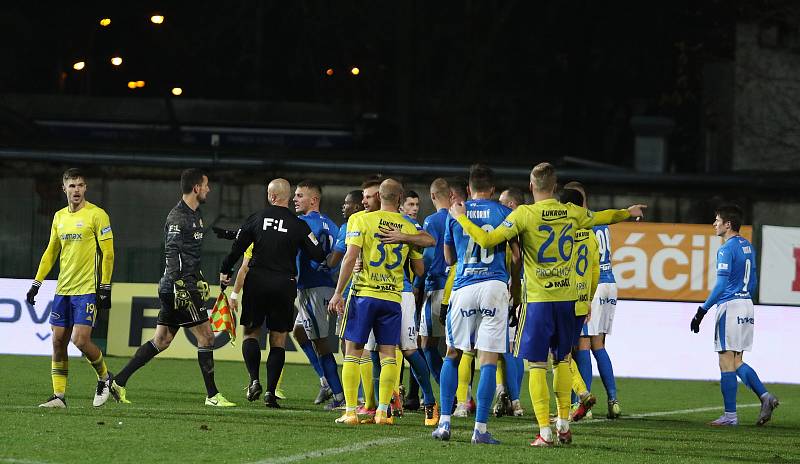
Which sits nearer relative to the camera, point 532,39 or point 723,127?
point 723,127

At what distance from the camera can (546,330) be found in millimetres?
9906

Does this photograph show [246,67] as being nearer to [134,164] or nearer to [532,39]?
[532,39]

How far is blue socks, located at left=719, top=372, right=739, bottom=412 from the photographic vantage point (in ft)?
41.7

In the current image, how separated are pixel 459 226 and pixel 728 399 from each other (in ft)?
12.6

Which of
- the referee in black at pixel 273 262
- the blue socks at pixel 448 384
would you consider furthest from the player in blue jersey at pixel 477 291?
the referee in black at pixel 273 262

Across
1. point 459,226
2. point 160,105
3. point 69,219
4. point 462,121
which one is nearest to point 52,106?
point 160,105

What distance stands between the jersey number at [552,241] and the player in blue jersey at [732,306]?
327cm

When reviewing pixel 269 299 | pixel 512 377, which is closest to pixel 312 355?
pixel 269 299

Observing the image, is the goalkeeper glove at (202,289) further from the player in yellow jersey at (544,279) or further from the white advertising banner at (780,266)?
the white advertising banner at (780,266)

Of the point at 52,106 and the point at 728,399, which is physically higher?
the point at 52,106

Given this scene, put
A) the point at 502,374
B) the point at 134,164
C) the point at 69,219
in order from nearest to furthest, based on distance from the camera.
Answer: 1. the point at 69,219
2. the point at 502,374
3. the point at 134,164

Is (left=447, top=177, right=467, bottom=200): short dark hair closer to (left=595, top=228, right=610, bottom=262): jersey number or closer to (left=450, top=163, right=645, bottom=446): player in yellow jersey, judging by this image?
(left=450, top=163, right=645, bottom=446): player in yellow jersey

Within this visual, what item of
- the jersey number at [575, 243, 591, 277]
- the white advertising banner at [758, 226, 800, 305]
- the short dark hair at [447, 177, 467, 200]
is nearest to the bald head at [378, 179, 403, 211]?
the short dark hair at [447, 177, 467, 200]

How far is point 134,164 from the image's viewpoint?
2552 centimetres
